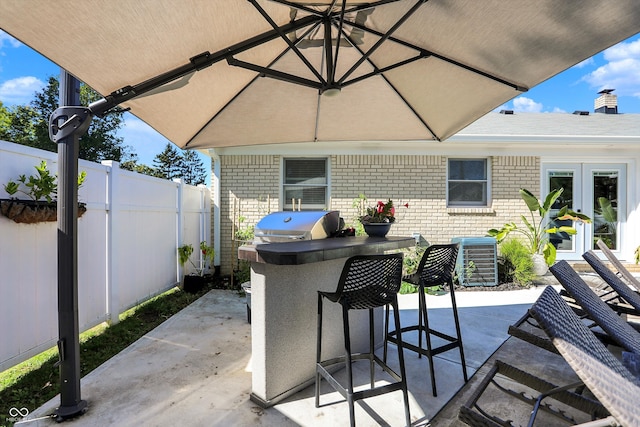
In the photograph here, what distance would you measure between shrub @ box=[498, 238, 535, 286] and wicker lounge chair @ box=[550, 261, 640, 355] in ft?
13.0

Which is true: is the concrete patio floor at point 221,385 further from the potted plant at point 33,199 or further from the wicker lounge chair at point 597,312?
the potted plant at point 33,199

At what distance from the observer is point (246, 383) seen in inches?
116

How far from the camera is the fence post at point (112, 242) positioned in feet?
14.1

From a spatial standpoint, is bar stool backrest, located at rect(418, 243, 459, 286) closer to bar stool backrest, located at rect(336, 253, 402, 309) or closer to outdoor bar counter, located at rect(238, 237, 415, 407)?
outdoor bar counter, located at rect(238, 237, 415, 407)

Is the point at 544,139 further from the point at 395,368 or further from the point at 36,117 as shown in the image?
the point at 36,117

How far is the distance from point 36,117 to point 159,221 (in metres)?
23.9

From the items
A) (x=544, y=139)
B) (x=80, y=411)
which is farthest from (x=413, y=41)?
(x=544, y=139)

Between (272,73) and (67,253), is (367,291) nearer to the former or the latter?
(272,73)

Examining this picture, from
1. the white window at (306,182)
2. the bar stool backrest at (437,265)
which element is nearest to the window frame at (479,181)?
the white window at (306,182)

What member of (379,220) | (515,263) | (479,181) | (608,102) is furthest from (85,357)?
(608,102)

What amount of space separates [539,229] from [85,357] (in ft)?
26.9

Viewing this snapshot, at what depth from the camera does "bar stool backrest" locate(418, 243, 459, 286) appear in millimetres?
2967

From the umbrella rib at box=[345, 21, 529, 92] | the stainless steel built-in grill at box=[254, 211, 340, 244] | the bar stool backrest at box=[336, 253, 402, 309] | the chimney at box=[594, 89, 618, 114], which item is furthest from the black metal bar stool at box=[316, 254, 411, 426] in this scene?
the chimney at box=[594, 89, 618, 114]

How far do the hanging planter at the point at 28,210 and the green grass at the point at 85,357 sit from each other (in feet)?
4.80
